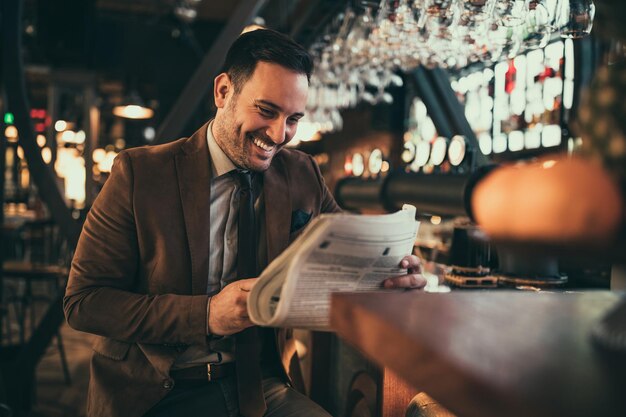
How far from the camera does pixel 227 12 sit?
12133 mm

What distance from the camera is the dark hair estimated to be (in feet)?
5.79

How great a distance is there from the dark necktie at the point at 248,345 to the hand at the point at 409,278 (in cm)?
51

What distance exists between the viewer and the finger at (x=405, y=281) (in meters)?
1.33

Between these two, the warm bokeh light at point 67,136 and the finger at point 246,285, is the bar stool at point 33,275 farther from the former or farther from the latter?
the warm bokeh light at point 67,136

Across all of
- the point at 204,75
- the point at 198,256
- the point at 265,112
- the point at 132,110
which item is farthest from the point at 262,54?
the point at 132,110

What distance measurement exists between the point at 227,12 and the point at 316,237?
11.9 metres

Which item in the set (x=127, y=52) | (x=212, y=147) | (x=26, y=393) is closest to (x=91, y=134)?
(x=127, y=52)

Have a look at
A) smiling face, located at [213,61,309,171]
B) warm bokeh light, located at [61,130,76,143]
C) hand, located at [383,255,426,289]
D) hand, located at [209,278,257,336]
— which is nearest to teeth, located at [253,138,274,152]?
smiling face, located at [213,61,309,171]

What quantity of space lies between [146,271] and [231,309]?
0.43m

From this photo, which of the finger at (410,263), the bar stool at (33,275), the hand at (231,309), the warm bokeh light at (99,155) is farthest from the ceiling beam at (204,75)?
the warm bokeh light at (99,155)

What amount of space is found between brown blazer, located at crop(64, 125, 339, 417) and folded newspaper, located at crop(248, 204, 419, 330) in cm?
46

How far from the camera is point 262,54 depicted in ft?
5.79

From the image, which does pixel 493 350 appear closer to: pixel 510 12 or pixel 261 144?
pixel 261 144

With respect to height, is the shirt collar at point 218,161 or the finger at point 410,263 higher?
the shirt collar at point 218,161
